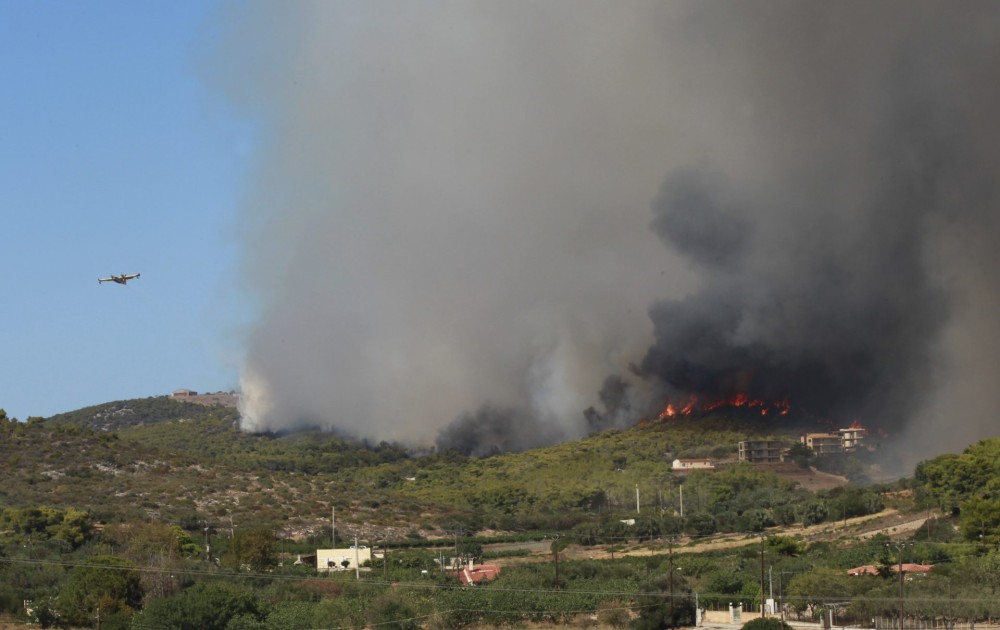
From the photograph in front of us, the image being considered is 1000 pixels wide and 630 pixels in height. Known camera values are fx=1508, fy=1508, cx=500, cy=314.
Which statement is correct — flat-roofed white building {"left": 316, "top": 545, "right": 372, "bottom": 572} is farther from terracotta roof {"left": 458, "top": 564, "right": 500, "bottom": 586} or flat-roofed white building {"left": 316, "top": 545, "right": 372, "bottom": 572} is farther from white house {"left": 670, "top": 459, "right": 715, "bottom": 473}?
white house {"left": 670, "top": 459, "right": 715, "bottom": 473}

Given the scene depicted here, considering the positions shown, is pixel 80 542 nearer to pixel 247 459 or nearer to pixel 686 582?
pixel 686 582

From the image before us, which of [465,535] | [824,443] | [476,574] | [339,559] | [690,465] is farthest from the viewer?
[824,443]

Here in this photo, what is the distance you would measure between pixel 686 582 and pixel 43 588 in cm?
2502

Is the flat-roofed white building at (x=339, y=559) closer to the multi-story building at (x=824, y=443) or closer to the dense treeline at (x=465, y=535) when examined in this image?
the dense treeline at (x=465, y=535)

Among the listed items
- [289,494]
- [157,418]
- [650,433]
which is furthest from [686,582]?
[157,418]

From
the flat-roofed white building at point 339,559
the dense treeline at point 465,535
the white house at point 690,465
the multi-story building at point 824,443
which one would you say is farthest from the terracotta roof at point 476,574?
the multi-story building at point 824,443

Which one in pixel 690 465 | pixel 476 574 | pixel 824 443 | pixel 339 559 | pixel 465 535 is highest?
pixel 824 443

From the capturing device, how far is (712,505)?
3551 inches

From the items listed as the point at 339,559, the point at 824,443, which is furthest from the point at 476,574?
the point at 824,443

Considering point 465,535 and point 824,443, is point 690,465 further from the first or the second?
point 465,535

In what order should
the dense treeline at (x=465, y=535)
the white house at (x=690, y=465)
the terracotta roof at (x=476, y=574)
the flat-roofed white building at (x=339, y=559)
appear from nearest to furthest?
the dense treeline at (x=465, y=535) < the terracotta roof at (x=476, y=574) < the flat-roofed white building at (x=339, y=559) < the white house at (x=690, y=465)

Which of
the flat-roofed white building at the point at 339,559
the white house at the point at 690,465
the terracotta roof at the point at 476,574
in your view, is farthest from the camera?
the white house at the point at 690,465

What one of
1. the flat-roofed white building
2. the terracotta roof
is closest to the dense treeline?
the flat-roofed white building

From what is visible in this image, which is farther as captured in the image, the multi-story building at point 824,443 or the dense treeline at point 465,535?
the multi-story building at point 824,443
